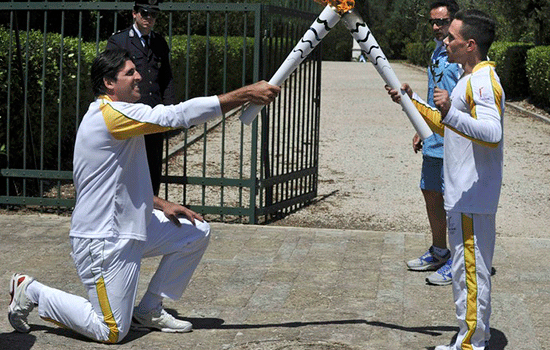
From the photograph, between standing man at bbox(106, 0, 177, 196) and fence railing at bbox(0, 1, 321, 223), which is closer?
standing man at bbox(106, 0, 177, 196)

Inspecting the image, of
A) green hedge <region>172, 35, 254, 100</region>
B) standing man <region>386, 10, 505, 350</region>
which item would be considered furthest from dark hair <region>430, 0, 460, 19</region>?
green hedge <region>172, 35, 254, 100</region>

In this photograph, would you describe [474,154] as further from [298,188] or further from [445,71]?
[298,188]

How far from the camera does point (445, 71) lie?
6.55m

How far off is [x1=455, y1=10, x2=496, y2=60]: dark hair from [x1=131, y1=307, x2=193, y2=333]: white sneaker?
228 centimetres

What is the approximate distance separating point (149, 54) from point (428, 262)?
2.68 metres

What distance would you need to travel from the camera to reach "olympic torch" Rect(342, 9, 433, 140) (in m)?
5.00

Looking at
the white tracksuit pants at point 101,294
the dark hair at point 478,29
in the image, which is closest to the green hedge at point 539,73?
the dark hair at point 478,29

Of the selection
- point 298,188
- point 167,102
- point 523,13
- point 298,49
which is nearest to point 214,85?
point 523,13

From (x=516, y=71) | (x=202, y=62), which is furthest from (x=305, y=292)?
(x=516, y=71)

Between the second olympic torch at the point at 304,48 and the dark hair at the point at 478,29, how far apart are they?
28.9 inches

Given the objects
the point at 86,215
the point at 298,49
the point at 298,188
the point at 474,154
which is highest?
the point at 298,49

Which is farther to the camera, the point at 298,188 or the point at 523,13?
the point at 523,13

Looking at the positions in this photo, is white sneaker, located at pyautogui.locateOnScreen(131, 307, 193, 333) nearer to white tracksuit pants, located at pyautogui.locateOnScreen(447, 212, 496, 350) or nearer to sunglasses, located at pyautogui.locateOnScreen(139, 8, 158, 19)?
white tracksuit pants, located at pyautogui.locateOnScreen(447, 212, 496, 350)

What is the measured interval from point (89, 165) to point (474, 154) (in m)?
2.03
